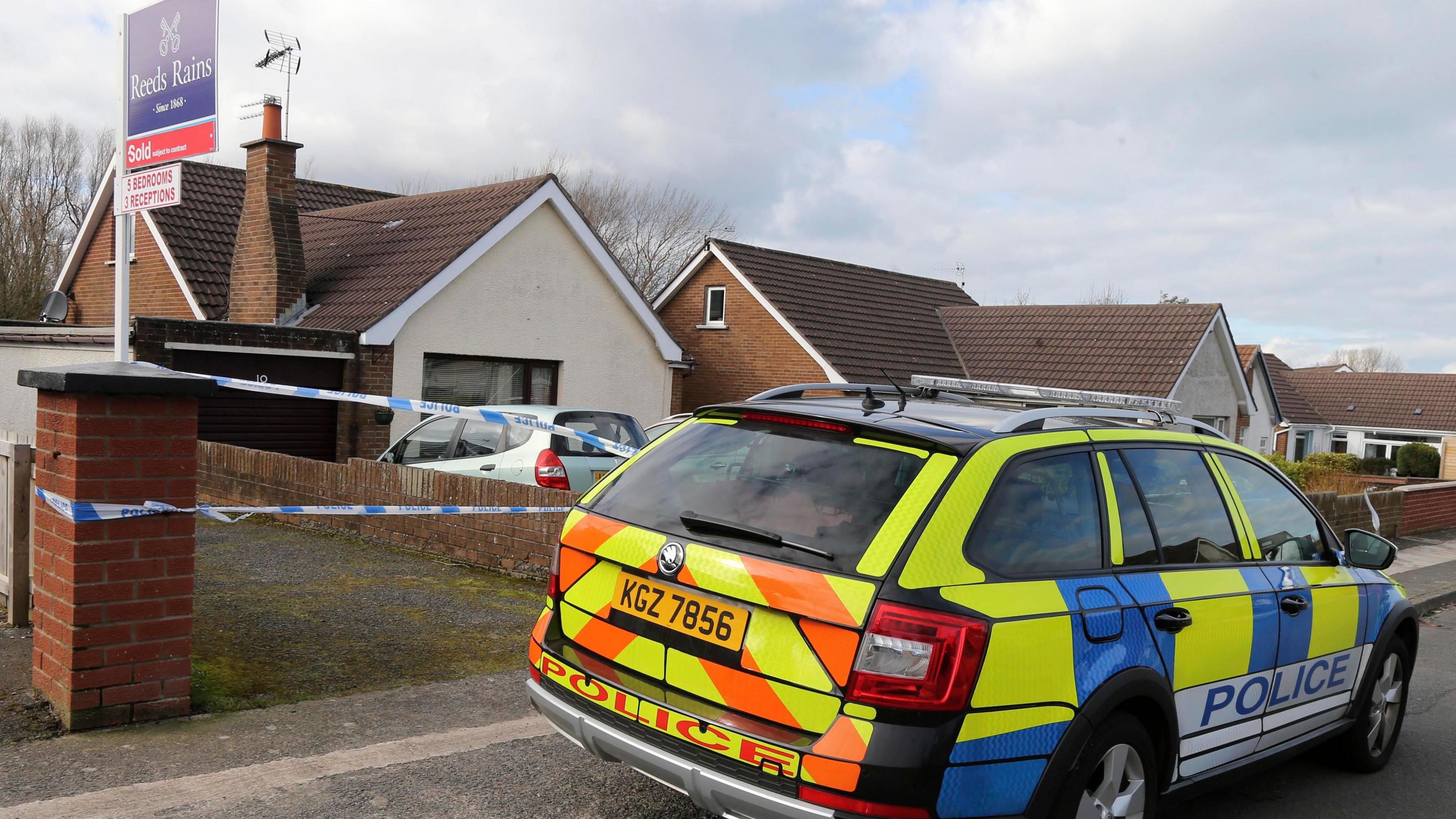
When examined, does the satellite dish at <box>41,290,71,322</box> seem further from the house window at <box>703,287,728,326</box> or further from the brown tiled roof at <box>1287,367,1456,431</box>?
the brown tiled roof at <box>1287,367,1456,431</box>

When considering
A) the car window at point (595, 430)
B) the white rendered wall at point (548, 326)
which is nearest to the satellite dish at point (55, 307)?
the white rendered wall at point (548, 326)

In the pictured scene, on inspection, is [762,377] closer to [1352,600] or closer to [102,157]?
[1352,600]

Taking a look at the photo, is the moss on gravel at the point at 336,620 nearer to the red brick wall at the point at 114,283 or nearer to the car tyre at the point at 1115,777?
the car tyre at the point at 1115,777

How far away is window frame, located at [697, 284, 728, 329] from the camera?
25.5 meters

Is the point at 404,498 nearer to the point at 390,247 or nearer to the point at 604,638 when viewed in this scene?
the point at 604,638

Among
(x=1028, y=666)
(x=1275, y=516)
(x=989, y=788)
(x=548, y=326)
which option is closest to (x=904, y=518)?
(x=1028, y=666)

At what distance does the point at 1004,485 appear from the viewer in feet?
11.4

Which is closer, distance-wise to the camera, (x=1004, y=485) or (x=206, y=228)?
(x=1004, y=485)

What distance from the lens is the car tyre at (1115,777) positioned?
11.0ft

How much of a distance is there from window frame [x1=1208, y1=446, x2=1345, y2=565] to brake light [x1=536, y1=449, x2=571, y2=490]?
5.98 metres

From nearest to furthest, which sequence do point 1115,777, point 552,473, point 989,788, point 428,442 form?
1. point 989,788
2. point 1115,777
3. point 552,473
4. point 428,442

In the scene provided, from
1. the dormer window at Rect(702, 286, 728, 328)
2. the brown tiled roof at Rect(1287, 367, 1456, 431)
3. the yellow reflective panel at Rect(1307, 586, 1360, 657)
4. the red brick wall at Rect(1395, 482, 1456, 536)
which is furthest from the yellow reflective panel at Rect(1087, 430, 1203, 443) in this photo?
the brown tiled roof at Rect(1287, 367, 1456, 431)

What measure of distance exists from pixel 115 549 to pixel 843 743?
10.4ft

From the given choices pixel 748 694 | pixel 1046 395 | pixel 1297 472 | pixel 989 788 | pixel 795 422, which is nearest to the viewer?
pixel 989 788
